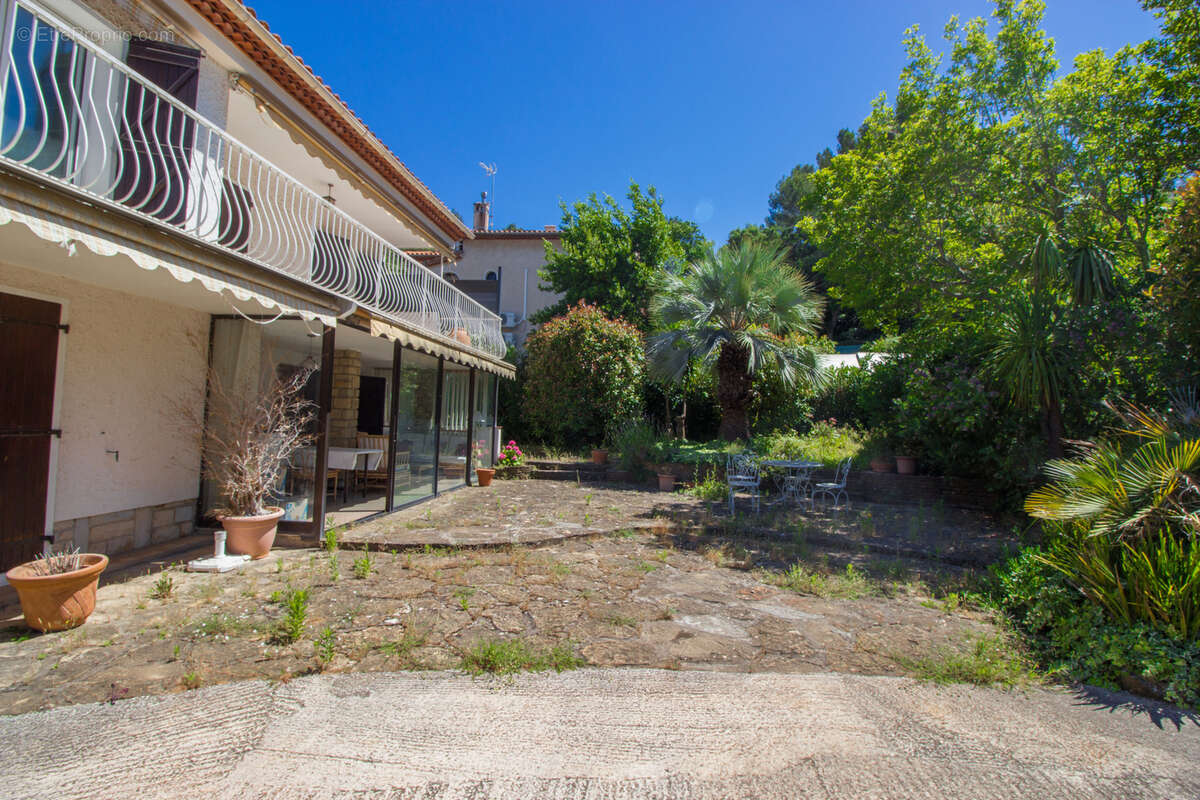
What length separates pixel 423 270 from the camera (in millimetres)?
9969

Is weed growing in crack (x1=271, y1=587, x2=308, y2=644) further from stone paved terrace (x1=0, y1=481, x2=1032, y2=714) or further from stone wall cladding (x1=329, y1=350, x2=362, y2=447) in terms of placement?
stone wall cladding (x1=329, y1=350, x2=362, y2=447)

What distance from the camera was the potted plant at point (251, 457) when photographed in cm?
636

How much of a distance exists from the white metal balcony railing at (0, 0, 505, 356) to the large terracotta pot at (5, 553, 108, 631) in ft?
8.93

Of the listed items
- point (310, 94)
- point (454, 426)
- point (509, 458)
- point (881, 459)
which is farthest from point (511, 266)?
point (310, 94)

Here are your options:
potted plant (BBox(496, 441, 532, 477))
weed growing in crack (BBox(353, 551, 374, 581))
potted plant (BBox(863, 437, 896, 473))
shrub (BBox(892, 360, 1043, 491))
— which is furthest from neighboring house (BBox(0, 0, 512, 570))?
potted plant (BBox(863, 437, 896, 473))

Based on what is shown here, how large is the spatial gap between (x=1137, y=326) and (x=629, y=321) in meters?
13.9

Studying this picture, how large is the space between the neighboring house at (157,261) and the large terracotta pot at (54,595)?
1.41m

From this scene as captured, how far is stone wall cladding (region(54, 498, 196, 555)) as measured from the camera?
5836 mm

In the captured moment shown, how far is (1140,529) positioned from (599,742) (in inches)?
174

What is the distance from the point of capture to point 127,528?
6.46m

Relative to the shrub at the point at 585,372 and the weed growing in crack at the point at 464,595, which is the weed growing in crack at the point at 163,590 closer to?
the weed growing in crack at the point at 464,595

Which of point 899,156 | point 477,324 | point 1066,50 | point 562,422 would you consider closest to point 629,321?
point 562,422

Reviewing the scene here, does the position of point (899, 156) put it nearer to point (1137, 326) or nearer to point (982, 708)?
point (1137, 326)

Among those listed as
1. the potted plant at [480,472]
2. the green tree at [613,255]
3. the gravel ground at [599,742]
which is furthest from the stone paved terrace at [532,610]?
the green tree at [613,255]
